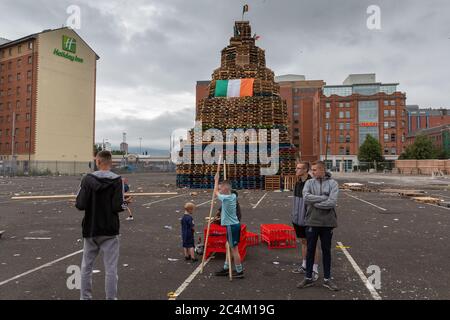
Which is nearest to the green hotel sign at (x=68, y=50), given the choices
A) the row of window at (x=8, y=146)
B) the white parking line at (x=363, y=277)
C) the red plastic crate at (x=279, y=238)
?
the row of window at (x=8, y=146)

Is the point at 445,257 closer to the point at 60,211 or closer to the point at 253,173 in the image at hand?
the point at 60,211

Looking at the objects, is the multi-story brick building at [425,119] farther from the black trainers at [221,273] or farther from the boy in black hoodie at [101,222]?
the boy in black hoodie at [101,222]

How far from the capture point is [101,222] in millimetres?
4398

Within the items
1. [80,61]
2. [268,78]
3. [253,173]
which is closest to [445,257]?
[253,173]

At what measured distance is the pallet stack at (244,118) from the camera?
93.7ft

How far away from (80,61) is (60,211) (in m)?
60.8

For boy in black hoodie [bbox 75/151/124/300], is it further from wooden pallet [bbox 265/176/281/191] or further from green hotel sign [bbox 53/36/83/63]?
green hotel sign [bbox 53/36/83/63]

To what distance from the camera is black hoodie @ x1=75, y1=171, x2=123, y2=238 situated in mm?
4402

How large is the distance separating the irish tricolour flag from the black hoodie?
2821cm

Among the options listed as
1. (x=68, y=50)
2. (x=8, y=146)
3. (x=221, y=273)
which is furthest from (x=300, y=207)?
(x=8, y=146)

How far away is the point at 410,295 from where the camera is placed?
512 centimetres

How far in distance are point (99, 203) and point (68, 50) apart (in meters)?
70.3

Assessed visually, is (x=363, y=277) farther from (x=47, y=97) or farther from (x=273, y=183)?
(x=47, y=97)

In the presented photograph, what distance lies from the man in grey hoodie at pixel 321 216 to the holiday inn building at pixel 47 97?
212ft
